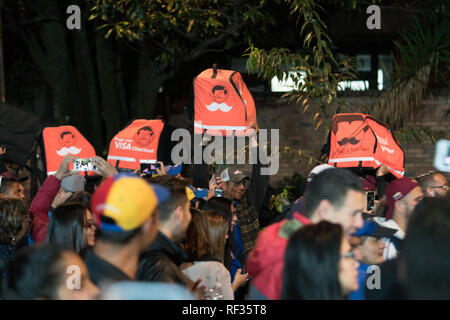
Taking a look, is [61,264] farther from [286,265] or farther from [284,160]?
[284,160]

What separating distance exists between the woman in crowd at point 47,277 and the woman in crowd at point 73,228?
2.77ft

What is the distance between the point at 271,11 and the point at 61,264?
6.97 metres

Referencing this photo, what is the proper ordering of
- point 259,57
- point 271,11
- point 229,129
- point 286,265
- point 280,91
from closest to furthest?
point 286,265, point 229,129, point 259,57, point 271,11, point 280,91

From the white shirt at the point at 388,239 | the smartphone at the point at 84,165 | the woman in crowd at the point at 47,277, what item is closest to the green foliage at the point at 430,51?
the white shirt at the point at 388,239

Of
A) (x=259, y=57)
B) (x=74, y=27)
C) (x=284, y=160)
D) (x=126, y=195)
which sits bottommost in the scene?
(x=284, y=160)

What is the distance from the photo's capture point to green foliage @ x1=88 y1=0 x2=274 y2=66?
749 cm

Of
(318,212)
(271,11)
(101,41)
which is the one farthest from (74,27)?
(318,212)

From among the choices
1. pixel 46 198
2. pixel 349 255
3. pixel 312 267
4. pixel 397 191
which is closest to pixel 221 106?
pixel 46 198

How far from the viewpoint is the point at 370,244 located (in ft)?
11.1

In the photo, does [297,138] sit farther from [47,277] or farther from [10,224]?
[47,277]

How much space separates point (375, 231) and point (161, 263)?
1509mm

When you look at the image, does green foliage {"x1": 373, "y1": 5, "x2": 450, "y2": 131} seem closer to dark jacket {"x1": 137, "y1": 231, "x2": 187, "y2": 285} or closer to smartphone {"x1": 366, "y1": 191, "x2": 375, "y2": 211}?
smartphone {"x1": 366, "y1": 191, "x2": 375, "y2": 211}

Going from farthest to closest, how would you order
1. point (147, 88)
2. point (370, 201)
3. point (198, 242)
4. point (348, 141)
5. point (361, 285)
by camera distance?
1. point (147, 88)
2. point (348, 141)
3. point (370, 201)
4. point (198, 242)
5. point (361, 285)
